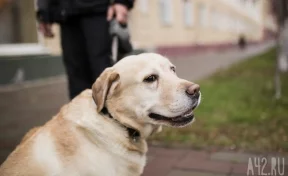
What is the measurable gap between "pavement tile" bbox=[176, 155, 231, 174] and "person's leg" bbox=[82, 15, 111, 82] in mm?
1194

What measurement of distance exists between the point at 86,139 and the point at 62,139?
0.14 meters

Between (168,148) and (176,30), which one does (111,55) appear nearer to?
(168,148)

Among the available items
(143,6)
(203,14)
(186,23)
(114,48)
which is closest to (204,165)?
(114,48)

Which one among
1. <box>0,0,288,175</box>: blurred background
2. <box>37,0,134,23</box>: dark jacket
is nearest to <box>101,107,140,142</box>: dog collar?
<box>37,0,134,23</box>: dark jacket

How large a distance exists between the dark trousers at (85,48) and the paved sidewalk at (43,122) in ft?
3.34

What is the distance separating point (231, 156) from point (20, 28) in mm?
7359

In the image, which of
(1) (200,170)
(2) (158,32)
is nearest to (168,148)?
(1) (200,170)

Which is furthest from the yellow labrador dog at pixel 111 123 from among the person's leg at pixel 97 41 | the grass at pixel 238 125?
the grass at pixel 238 125

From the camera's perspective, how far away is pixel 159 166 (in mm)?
3754

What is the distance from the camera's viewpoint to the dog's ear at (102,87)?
93.9 inches

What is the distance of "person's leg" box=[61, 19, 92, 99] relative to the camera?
364 cm

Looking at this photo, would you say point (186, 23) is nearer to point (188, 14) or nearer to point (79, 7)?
point (188, 14)

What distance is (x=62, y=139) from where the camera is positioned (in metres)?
2.38

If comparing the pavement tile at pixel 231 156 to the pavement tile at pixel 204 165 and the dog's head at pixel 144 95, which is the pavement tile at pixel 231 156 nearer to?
the pavement tile at pixel 204 165
